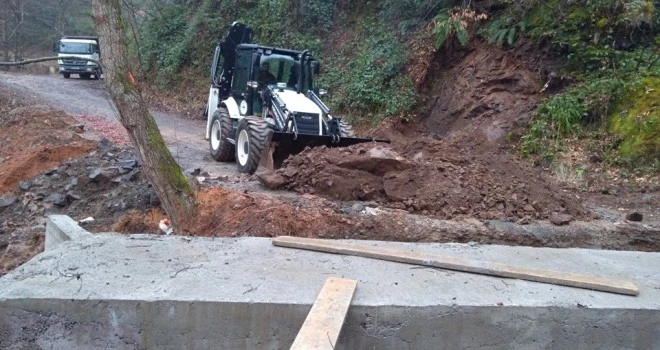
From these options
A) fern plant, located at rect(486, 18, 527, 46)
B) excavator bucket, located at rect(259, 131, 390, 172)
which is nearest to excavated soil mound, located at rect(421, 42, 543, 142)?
fern plant, located at rect(486, 18, 527, 46)

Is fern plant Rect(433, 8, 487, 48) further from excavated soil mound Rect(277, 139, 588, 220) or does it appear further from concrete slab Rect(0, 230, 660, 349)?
concrete slab Rect(0, 230, 660, 349)

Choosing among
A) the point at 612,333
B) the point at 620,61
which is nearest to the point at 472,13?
the point at 620,61

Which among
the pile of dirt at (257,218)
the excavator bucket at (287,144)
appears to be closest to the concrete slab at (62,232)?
the pile of dirt at (257,218)

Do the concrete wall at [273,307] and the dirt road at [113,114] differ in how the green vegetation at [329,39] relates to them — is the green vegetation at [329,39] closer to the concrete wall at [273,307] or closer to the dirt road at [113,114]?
the dirt road at [113,114]

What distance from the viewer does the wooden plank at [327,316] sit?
11.2 ft

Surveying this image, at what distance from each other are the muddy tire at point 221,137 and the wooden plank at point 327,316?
8329 mm

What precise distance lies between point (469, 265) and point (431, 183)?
360 cm

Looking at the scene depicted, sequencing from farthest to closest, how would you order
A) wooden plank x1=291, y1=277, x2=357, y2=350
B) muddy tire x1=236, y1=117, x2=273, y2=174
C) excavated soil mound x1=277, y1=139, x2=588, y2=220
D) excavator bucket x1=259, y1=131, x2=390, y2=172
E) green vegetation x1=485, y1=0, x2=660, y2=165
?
green vegetation x1=485, y1=0, x2=660, y2=165 → muddy tire x1=236, y1=117, x2=273, y2=174 → excavator bucket x1=259, y1=131, x2=390, y2=172 → excavated soil mound x1=277, y1=139, x2=588, y2=220 → wooden plank x1=291, y1=277, x2=357, y2=350

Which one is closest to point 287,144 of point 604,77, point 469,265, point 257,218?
point 257,218

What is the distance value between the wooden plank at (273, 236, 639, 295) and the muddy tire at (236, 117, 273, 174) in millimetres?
4972

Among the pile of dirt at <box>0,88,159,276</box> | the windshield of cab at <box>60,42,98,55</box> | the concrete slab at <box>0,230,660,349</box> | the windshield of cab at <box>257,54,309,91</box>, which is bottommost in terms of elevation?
the pile of dirt at <box>0,88,159,276</box>

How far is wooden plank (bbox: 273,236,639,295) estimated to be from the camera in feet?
15.0

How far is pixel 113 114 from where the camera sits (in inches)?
746

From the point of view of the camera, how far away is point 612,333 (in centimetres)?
426
